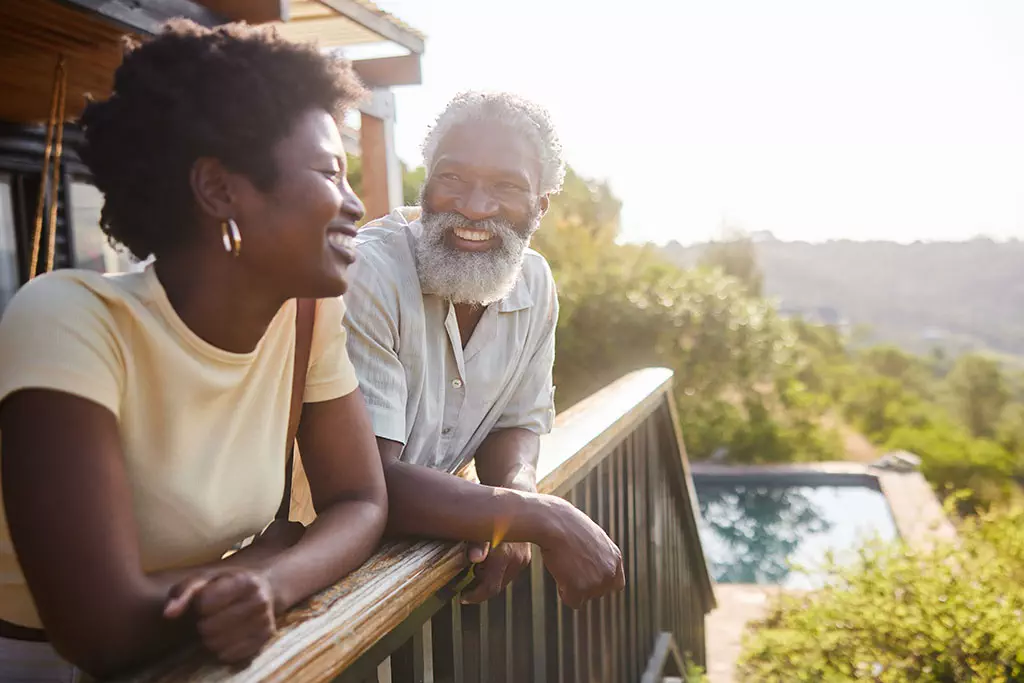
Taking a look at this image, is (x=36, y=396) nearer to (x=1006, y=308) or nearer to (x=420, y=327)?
(x=420, y=327)

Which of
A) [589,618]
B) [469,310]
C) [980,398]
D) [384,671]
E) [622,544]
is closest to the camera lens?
[384,671]

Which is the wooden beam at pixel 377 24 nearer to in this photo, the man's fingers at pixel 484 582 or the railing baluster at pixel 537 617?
the railing baluster at pixel 537 617

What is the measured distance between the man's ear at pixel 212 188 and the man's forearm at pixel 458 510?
0.57 meters

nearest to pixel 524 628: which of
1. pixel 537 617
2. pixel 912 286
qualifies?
pixel 537 617

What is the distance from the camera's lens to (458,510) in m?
1.42

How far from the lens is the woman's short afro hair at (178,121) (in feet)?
3.32

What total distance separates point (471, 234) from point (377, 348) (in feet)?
1.27

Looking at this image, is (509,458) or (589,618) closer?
(509,458)

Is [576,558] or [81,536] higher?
[81,536]

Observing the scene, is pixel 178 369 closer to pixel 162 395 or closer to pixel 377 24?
pixel 162 395

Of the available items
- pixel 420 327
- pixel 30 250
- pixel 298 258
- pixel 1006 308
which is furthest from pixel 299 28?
pixel 1006 308

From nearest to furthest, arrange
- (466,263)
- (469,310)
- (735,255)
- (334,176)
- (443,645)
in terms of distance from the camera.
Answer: (334,176) < (443,645) < (466,263) < (469,310) < (735,255)

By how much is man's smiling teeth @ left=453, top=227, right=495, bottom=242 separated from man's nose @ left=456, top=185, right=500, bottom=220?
0.09 ft

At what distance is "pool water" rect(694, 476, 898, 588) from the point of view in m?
13.6
